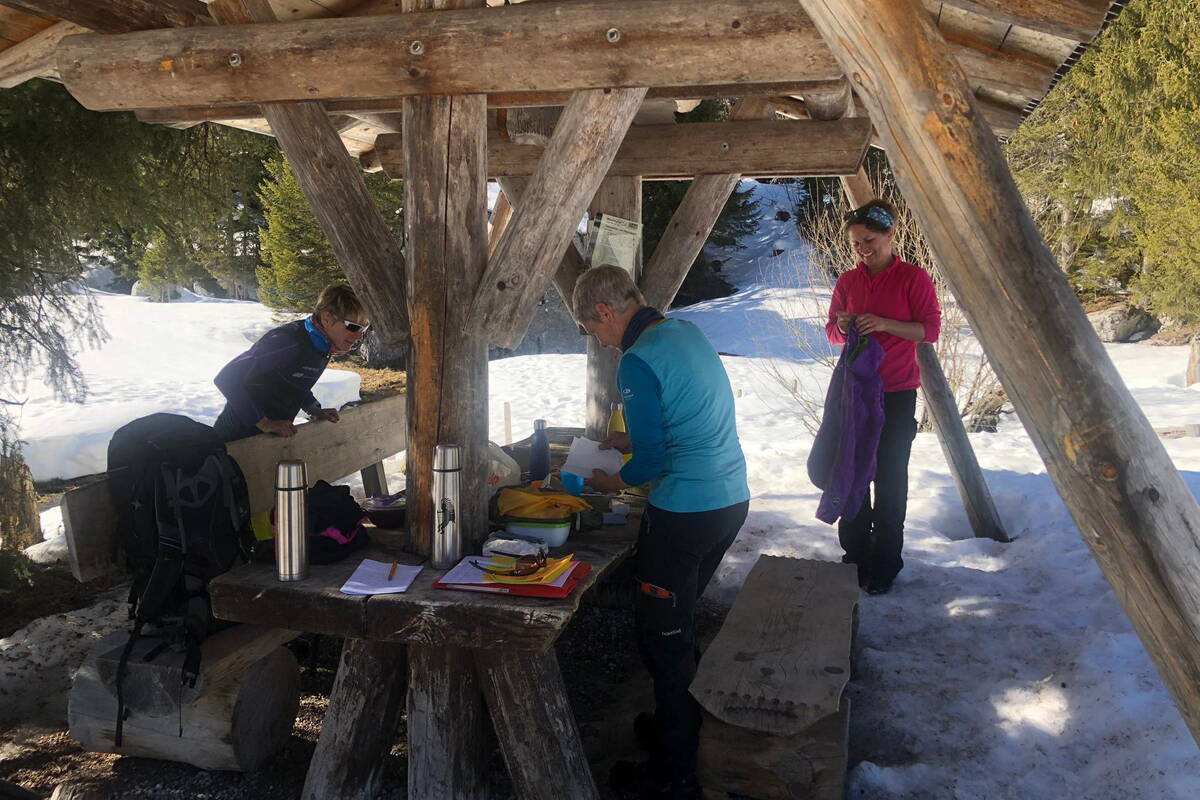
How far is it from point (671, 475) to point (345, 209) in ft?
5.03

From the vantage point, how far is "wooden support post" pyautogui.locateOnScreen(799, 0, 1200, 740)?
1989 millimetres

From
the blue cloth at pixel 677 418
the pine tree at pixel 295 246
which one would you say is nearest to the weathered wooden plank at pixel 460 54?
the blue cloth at pixel 677 418

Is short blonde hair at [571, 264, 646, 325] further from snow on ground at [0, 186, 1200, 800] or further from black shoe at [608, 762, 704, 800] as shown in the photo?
snow on ground at [0, 186, 1200, 800]

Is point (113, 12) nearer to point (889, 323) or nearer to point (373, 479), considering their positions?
point (373, 479)

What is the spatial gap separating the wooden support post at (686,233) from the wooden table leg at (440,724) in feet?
8.84

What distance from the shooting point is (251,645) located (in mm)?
3674

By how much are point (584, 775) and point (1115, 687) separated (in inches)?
84.6

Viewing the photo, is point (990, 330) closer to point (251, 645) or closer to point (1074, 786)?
point (1074, 786)

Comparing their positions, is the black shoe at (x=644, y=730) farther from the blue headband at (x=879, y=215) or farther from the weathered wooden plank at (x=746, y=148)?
the weathered wooden plank at (x=746, y=148)

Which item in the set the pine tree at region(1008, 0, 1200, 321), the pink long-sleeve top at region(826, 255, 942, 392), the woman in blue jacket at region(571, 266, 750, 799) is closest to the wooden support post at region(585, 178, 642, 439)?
the pink long-sleeve top at region(826, 255, 942, 392)

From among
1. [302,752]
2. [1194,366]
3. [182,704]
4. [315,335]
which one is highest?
[315,335]

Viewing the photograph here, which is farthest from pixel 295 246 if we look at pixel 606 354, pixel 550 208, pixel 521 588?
pixel 521 588

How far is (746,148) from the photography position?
17.3ft

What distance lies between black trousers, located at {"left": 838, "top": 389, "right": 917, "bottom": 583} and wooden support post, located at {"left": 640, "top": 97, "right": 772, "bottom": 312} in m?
1.45
